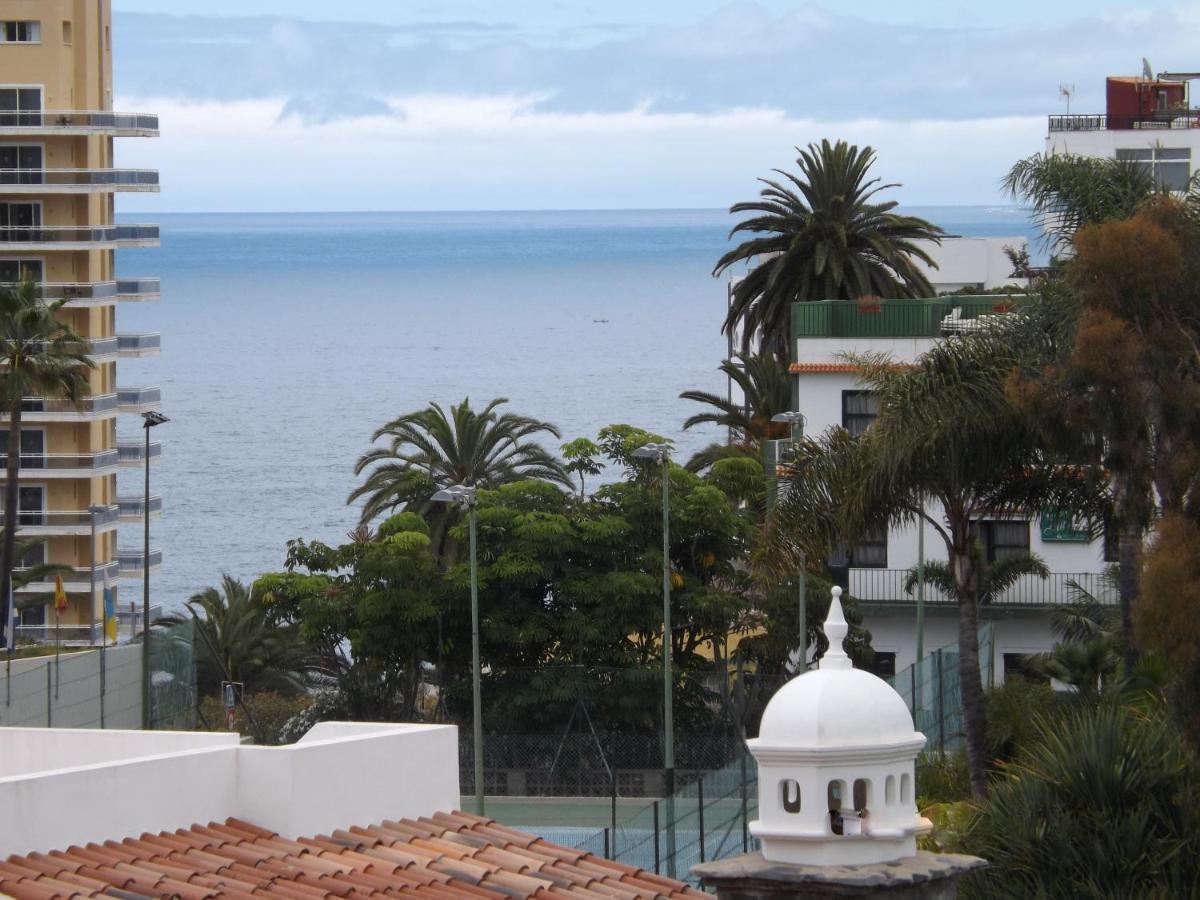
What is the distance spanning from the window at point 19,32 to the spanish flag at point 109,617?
71.0 ft

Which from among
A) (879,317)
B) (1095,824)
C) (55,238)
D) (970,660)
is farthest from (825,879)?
(55,238)

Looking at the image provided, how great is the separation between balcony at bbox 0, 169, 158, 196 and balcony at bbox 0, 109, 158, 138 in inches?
59.5

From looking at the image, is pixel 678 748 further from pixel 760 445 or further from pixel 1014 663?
pixel 760 445

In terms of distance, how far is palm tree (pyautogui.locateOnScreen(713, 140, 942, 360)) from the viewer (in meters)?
58.8

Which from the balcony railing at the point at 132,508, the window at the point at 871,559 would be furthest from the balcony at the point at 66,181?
the window at the point at 871,559

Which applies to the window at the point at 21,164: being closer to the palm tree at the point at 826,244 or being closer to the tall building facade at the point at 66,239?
the tall building facade at the point at 66,239

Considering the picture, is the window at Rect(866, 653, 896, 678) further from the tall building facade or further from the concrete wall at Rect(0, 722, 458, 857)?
the tall building facade

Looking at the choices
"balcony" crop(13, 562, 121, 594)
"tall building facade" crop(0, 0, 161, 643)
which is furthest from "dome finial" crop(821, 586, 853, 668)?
"tall building facade" crop(0, 0, 161, 643)

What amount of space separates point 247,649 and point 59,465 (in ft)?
107

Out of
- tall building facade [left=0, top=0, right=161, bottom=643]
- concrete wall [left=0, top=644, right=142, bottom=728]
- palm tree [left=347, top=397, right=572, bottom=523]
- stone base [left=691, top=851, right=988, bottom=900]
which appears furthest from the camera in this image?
tall building facade [left=0, top=0, right=161, bottom=643]

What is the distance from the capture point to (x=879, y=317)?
50.9 metres

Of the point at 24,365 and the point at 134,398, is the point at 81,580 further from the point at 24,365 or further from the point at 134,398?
the point at 24,365

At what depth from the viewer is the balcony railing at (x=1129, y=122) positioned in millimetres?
70062

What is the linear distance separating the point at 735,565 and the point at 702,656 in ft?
18.8
